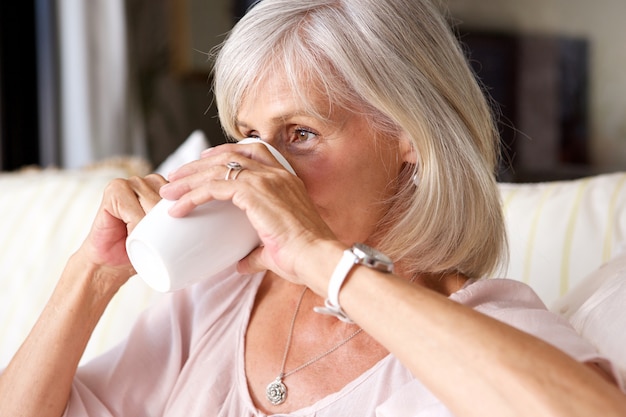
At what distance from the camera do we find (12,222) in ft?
6.68

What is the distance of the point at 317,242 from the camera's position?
0.97 m

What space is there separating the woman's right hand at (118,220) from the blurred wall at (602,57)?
1.81m

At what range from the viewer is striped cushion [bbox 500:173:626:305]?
1514 mm

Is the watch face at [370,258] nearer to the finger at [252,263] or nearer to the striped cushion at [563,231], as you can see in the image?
the finger at [252,263]

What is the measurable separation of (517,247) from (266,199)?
770 millimetres

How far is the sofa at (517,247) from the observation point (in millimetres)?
1255

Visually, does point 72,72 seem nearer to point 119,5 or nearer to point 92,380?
point 119,5

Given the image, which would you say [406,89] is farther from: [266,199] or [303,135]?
[266,199]

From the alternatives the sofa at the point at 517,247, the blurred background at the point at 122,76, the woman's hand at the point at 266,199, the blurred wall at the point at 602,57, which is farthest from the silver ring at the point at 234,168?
the blurred background at the point at 122,76

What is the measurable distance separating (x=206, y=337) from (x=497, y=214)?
524 millimetres

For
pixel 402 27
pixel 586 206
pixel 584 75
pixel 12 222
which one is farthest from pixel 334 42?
pixel 584 75

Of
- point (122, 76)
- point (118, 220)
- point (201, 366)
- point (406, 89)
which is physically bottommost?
point (122, 76)

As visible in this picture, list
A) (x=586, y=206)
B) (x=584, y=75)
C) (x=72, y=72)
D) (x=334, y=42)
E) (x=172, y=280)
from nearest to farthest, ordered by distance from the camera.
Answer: (x=172, y=280), (x=334, y=42), (x=586, y=206), (x=584, y=75), (x=72, y=72)

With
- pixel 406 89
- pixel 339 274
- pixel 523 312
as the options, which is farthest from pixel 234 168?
pixel 523 312
